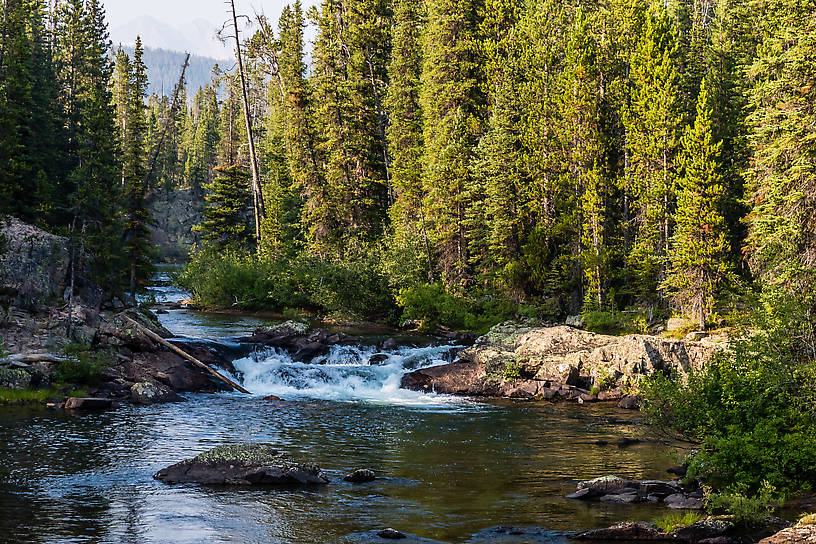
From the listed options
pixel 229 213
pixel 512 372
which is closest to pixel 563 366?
pixel 512 372

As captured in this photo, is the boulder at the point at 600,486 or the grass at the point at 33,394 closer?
the boulder at the point at 600,486

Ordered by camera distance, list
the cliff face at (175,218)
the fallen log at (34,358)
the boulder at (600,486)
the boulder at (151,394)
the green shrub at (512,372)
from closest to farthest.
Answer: the boulder at (600,486)
the fallen log at (34,358)
the boulder at (151,394)
the green shrub at (512,372)
the cliff face at (175,218)

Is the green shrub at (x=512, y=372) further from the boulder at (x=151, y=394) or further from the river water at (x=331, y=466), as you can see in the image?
the boulder at (x=151, y=394)

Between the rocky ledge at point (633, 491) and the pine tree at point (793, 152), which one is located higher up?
the pine tree at point (793, 152)

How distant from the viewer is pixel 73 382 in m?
27.1

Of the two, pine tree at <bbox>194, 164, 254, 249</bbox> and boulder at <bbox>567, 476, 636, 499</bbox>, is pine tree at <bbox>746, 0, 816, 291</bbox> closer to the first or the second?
boulder at <bbox>567, 476, 636, 499</bbox>

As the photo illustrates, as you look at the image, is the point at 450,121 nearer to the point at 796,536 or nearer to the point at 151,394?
the point at 151,394

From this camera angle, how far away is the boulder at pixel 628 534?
13180 millimetres

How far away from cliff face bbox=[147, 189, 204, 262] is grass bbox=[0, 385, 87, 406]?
83388 mm

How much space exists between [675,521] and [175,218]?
111 metres

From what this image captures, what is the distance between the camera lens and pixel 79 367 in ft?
88.6

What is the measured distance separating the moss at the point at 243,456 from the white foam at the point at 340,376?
11078 mm

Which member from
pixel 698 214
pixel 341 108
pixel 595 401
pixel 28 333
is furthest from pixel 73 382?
pixel 341 108

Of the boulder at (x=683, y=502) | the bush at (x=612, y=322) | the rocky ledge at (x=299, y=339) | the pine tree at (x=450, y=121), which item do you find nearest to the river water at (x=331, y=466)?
the boulder at (x=683, y=502)
